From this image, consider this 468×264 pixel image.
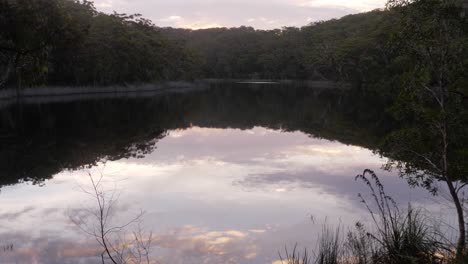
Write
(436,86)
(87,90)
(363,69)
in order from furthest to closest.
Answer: (363,69) → (87,90) → (436,86)

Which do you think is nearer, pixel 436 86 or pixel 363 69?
pixel 436 86

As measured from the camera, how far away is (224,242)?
11656mm

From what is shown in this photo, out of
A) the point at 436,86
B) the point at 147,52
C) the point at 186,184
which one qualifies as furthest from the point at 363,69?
the point at 436,86

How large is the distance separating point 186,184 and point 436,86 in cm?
993

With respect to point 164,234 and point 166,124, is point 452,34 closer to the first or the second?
point 164,234

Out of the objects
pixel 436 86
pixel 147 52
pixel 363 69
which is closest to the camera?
pixel 436 86

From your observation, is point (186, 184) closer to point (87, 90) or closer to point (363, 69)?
point (87, 90)

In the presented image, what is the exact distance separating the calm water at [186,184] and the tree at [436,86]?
307cm

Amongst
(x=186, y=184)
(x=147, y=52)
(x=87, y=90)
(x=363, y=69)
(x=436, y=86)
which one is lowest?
(x=87, y=90)

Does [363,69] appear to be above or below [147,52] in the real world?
below

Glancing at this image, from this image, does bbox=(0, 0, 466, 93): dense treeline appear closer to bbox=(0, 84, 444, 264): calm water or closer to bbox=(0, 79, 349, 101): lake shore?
bbox=(0, 79, 349, 101): lake shore

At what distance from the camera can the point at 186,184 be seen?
18312 millimetres

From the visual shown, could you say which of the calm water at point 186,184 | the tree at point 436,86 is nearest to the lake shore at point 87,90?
the calm water at point 186,184

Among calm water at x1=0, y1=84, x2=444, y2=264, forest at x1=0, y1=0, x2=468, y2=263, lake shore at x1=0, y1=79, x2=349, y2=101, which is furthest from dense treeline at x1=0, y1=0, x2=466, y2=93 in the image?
calm water at x1=0, y1=84, x2=444, y2=264
